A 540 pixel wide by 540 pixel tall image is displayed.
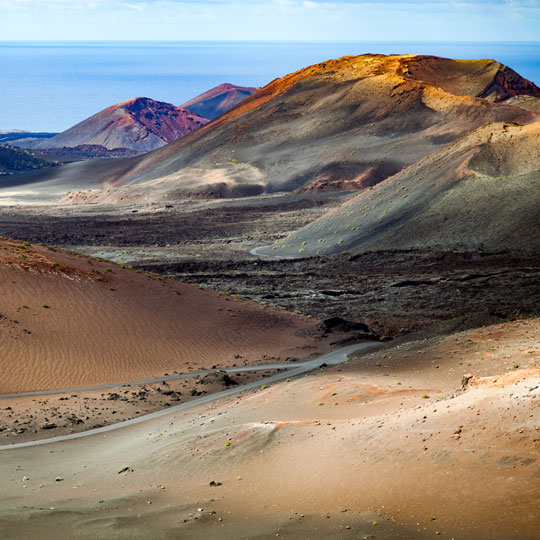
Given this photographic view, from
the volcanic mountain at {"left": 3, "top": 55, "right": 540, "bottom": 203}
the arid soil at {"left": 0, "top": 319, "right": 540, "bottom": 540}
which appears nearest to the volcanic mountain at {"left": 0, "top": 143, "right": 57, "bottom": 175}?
the volcanic mountain at {"left": 3, "top": 55, "right": 540, "bottom": 203}

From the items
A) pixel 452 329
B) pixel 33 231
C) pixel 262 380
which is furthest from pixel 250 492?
pixel 33 231

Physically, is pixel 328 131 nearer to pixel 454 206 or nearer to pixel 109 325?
pixel 454 206

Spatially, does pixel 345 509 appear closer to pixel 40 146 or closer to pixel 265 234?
pixel 265 234

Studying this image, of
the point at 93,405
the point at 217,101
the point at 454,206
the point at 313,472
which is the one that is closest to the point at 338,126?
the point at 454,206

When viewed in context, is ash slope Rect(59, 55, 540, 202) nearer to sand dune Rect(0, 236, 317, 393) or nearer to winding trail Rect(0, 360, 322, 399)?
sand dune Rect(0, 236, 317, 393)

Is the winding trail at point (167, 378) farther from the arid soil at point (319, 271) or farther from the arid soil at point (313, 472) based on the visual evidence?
the arid soil at point (319, 271)

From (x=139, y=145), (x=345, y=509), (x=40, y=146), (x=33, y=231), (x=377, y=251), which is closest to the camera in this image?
(x=345, y=509)

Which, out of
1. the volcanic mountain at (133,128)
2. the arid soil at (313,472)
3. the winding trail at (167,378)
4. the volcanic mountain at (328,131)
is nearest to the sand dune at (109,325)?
the winding trail at (167,378)

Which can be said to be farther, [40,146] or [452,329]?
[40,146]
